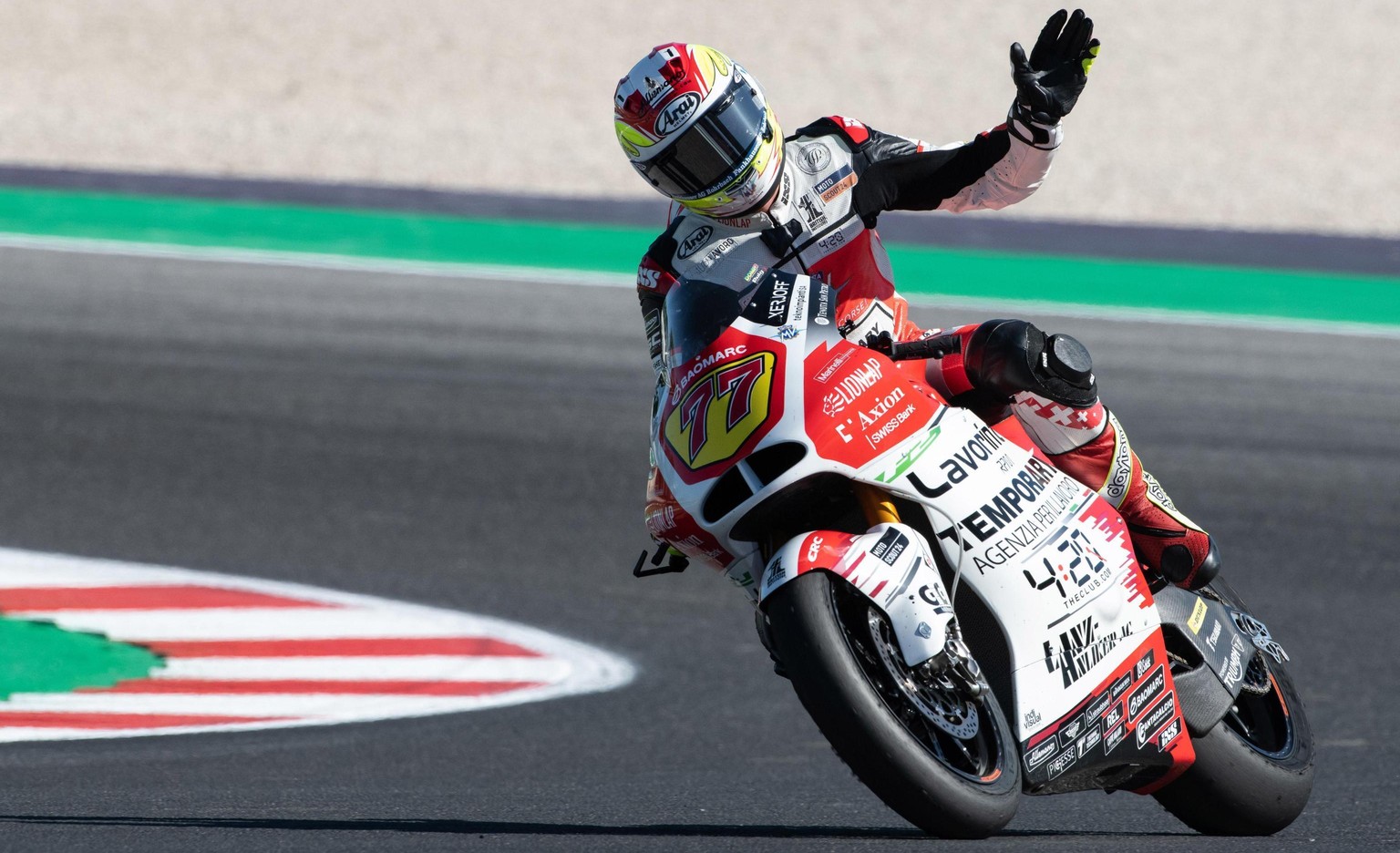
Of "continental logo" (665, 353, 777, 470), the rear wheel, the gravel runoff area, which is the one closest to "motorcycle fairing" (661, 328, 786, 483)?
"continental logo" (665, 353, 777, 470)

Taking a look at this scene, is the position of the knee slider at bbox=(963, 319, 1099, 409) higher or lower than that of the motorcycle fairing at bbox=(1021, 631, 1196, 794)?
higher

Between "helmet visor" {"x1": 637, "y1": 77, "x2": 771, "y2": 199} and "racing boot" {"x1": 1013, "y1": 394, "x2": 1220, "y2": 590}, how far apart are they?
2.77 ft

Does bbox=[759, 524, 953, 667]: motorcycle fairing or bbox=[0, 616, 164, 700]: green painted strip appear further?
bbox=[0, 616, 164, 700]: green painted strip

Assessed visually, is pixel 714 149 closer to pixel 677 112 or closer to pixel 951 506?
pixel 677 112

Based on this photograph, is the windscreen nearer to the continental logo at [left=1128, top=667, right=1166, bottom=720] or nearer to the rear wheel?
the continental logo at [left=1128, top=667, right=1166, bottom=720]

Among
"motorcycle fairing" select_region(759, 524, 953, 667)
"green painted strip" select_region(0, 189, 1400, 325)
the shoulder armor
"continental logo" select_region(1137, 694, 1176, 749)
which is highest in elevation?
the shoulder armor

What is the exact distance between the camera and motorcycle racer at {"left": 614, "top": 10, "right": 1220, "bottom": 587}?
4.22 metres

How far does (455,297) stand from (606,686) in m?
6.44

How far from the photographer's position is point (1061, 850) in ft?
13.8

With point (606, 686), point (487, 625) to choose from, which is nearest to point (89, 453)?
point (487, 625)

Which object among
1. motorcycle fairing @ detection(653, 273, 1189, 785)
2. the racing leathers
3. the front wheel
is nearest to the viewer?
the front wheel

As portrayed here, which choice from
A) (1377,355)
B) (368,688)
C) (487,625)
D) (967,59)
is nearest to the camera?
(368,688)

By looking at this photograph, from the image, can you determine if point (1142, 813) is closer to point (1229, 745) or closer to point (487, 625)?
point (1229, 745)

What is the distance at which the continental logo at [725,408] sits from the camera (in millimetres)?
3955
